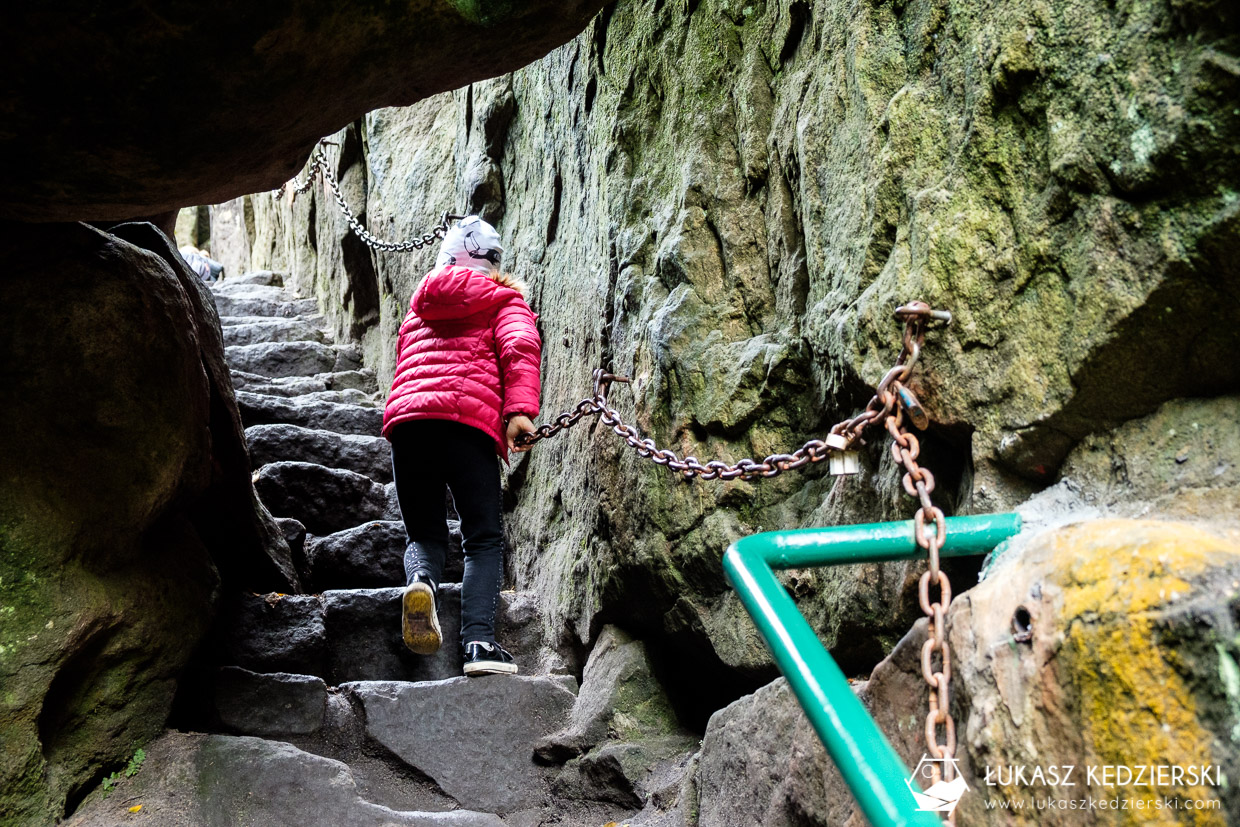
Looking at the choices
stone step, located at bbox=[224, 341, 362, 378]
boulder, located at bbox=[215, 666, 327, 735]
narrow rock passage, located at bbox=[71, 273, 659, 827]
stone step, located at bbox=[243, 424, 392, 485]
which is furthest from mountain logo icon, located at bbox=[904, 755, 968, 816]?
stone step, located at bbox=[224, 341, 362, 378]

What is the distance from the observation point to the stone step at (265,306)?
993 cm

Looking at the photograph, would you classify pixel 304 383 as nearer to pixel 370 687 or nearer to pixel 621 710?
pixel 370 687

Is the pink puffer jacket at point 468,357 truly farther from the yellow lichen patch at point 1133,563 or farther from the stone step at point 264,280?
the stone step at point 264,280

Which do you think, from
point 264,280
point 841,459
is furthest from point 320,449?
point 264,280

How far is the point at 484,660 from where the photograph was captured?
356 cm

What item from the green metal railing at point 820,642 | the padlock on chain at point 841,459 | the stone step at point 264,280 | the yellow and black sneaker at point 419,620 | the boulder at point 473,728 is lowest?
the boulder at point 473,728

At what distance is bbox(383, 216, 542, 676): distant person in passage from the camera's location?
360cm

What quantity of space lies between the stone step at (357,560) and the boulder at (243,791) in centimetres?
147

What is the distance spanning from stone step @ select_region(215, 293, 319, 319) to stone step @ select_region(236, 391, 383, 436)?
3.92m

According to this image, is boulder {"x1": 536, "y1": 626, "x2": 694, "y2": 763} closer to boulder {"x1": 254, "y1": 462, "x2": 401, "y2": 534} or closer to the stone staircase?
the stone staircase

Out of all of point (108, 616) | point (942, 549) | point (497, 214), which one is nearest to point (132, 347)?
point (108, 616)

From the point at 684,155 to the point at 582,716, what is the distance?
7.15 ft

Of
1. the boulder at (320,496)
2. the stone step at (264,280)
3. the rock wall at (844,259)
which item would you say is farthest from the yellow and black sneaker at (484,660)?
the stone step at (264,280)

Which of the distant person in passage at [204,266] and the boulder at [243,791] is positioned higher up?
the distant person in passage at [204,266]
